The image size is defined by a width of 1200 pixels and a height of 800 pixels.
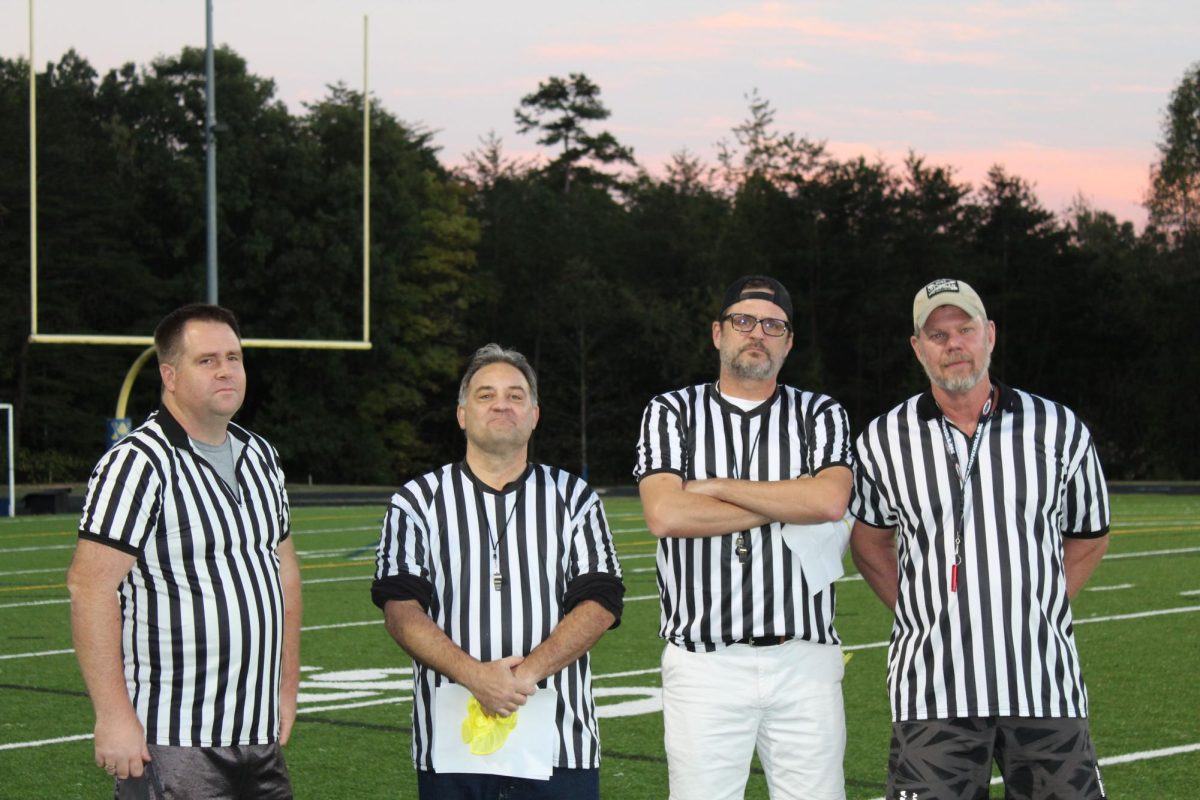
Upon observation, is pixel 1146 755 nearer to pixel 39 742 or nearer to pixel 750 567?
pixel 750 567

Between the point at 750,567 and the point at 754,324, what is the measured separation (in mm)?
607

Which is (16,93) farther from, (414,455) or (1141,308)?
(1141,308)

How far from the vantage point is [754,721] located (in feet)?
14.0

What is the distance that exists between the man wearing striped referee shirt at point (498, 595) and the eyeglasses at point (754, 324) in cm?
63

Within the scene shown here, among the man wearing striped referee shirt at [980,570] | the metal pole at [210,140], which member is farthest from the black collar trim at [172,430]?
the metal pole at [210,140]

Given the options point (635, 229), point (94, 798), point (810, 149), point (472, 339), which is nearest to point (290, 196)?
point (472, 339)

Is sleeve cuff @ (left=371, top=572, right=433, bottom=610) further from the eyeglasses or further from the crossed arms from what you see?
the eyeglasses

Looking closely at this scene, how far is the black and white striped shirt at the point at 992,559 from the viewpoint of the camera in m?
3.89

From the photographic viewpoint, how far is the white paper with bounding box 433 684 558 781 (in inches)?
149

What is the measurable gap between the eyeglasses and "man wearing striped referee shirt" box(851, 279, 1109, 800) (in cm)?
38

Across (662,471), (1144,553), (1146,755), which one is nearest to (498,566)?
(662,471)

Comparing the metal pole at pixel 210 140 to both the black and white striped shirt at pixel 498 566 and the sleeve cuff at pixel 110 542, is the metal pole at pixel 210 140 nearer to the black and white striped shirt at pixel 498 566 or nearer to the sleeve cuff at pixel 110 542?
the black and white striped shirt at pixel 498 566

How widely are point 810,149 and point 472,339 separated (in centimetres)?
1287

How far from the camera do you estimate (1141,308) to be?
51469 mm
